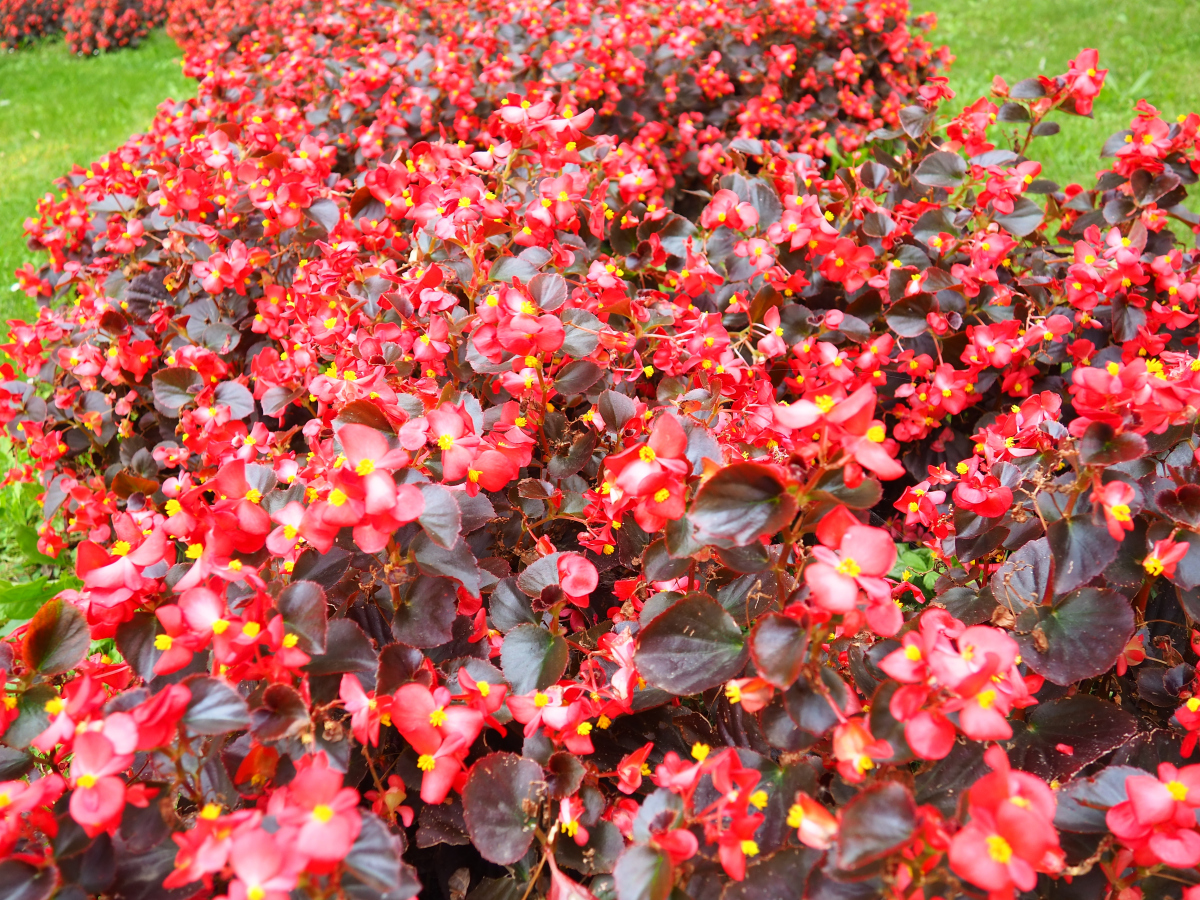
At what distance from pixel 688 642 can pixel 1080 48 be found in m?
5.63

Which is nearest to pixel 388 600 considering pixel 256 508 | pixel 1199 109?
pixel 256 508

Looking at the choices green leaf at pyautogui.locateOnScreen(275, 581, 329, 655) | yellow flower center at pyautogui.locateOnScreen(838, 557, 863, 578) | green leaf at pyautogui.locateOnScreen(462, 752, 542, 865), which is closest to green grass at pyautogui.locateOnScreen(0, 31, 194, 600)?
green leaf at pyautogui.locateOnScreen(275, 581, 329, 655)

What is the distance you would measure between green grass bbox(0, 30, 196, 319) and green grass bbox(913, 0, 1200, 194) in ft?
16.3

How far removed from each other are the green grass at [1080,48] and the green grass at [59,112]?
4973 millimetres

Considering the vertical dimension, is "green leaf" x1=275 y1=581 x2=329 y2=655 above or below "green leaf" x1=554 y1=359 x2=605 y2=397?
above

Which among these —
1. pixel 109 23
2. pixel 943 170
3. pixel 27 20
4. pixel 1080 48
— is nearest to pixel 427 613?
pixel 943 170

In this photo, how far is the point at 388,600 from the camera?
100 cm

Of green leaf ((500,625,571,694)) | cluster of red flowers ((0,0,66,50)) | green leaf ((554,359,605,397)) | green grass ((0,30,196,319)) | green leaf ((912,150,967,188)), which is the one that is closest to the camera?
green leaf ((500,625,571,694))

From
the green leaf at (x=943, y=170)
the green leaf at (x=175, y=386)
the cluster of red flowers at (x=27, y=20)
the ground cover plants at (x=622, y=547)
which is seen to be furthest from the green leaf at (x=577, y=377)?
the cluster of red flowers at (x=27, y=20)

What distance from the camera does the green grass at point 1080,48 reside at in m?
4.00

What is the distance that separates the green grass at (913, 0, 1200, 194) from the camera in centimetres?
400

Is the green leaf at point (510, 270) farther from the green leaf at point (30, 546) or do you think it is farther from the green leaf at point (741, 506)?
the green leaf at point (30, 546)

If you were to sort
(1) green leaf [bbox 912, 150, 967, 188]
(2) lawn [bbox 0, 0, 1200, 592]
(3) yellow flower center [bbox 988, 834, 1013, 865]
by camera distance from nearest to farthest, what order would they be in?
(3) yellow flower center [bbox 988, 834, 1013, 865], (1) green leaf [bbox 912, 150, 967, 188], (2) lawn [bbox 0, 0, 1200, 592]

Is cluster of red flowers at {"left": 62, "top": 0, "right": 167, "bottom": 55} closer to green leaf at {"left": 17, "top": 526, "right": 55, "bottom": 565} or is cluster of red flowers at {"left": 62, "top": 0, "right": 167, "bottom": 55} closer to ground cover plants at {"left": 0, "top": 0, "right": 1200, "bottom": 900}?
green leaf at {"left": 17, "top": 526, "right": 55, "bottom": 565}
